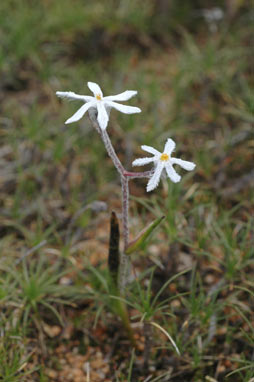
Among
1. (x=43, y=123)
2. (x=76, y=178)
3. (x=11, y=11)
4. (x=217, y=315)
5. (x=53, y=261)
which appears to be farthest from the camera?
(x=11, y=11)

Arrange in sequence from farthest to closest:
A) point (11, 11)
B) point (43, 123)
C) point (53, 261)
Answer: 1. point (11, 11)
2. point (43, 123)
3. point (53, 261)

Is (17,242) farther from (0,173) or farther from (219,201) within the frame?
(219,201)

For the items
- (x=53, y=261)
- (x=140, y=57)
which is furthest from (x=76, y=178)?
(x=140, y=57)

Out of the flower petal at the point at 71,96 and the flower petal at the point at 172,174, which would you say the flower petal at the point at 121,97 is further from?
the flower petal at the point at 172,174

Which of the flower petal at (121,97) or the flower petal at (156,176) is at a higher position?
the flower petal at (121,97)

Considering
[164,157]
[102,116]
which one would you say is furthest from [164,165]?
[102,116]

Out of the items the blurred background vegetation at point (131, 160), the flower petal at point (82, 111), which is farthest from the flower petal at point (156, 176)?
the blurred background vegetation at point (131, 160)

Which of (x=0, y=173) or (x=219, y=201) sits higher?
(x=0, y=173)
